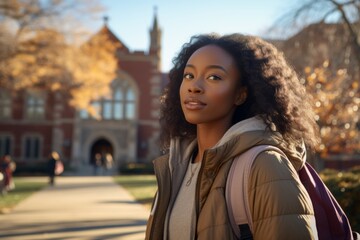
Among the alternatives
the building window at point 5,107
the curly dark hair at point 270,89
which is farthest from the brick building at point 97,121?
the curly dark hair at point 270,89

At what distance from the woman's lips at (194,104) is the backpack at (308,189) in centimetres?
33

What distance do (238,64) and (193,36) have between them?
1.35 feet

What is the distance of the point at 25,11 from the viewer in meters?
14.1

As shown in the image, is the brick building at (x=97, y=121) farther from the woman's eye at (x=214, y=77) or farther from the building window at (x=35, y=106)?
the woman's eye at (x=214, y=77)

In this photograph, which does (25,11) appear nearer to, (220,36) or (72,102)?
(72,102)

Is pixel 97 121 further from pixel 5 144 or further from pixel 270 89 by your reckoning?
pixel 270 89

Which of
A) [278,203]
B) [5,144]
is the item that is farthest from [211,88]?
[5,144]

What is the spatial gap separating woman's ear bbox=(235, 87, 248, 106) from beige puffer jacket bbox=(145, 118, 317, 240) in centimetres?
18

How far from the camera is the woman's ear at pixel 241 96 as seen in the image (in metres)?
2.11

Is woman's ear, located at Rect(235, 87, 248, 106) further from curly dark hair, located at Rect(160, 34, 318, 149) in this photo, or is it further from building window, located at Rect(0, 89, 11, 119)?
building window, located at Rect(0, 89, 11, 119)

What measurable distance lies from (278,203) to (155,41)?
123ft

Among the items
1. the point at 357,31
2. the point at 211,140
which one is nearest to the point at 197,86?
the point at 211,140

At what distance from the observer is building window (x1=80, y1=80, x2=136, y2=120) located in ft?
119

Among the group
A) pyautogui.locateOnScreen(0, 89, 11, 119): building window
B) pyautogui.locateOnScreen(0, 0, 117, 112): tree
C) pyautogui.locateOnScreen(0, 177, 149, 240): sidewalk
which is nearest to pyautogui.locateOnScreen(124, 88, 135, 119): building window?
pyautogui.locateOnScreen(0, 89, 11, 119): building window
